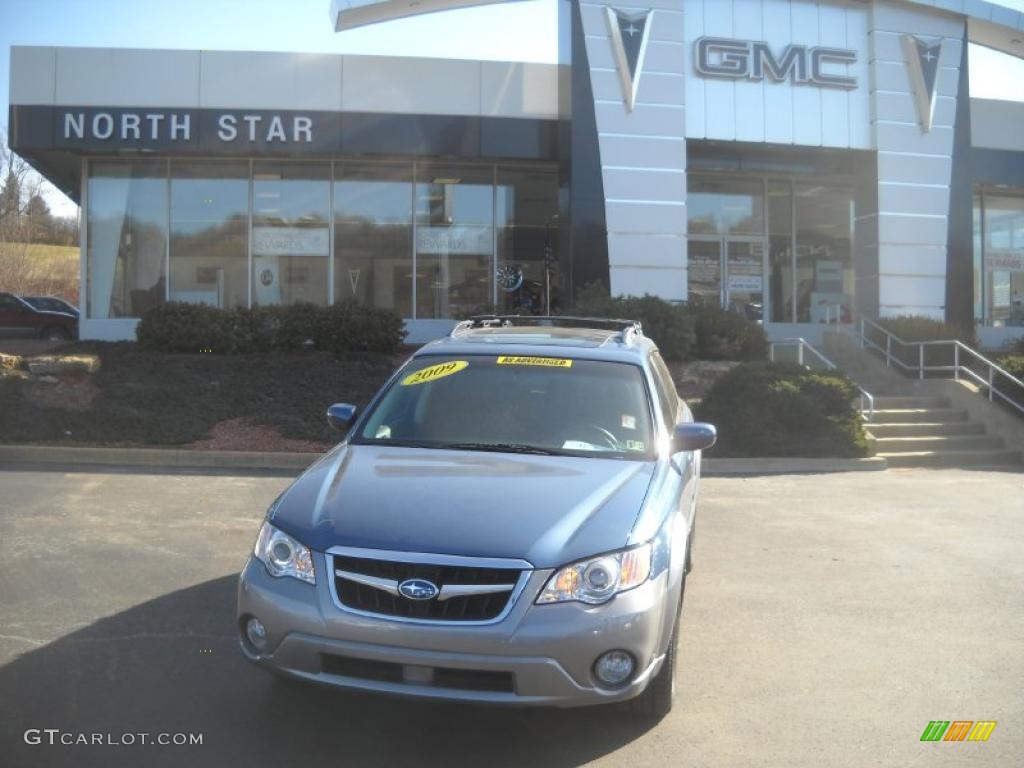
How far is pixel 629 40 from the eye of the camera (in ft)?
56.5

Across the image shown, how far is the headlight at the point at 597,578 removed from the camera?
3.56 meters

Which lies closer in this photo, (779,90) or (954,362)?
(954,362)

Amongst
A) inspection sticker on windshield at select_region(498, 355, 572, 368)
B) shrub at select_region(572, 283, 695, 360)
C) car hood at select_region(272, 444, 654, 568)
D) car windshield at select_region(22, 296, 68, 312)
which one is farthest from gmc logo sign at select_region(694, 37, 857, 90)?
car windshield at select_region(22, 296, 68, 312)

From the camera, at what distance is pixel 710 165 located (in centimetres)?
1936

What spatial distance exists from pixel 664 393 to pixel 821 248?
705 inches

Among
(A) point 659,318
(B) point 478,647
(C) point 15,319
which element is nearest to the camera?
(B) point 478,647

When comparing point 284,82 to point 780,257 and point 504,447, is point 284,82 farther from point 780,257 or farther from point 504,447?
point 504,447

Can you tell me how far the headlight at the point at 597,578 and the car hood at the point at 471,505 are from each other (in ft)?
0.15

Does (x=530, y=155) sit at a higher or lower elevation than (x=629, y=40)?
lower

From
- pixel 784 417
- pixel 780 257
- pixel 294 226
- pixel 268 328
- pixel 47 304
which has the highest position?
pixel 294 226

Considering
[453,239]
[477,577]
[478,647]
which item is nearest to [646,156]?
[453,239]

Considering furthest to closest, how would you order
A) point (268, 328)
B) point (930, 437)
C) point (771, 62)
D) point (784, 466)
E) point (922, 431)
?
point (771, 62), point (268, 328), point (922, 431), point (930, 437), point (784, 466)

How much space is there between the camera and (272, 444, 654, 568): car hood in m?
3.66

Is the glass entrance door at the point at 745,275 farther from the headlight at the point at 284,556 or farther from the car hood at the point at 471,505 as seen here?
the headlight at the point at 284,556
